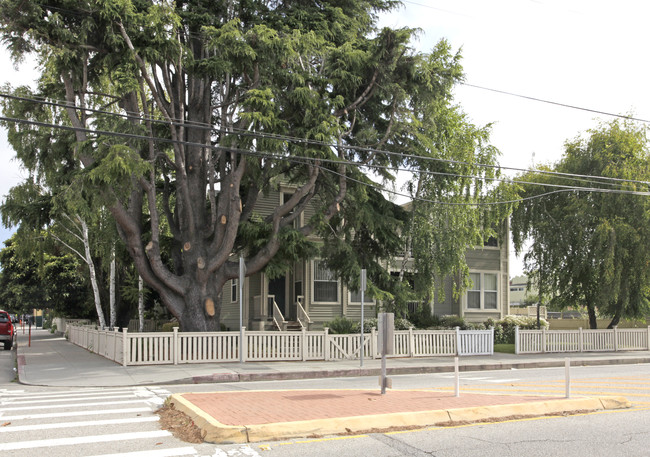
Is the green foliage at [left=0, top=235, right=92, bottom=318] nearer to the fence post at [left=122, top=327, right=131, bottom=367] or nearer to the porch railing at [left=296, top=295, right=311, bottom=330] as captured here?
the porch railing at [left=296, top=295, right=311, bottom=330]

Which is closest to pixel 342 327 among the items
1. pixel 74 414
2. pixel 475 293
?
pixel 475 293

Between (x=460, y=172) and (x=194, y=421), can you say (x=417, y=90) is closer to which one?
(x=460, y=172)

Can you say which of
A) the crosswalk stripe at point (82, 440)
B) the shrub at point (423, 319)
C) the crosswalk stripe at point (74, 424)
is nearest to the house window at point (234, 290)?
the shrub at point (423, 319)

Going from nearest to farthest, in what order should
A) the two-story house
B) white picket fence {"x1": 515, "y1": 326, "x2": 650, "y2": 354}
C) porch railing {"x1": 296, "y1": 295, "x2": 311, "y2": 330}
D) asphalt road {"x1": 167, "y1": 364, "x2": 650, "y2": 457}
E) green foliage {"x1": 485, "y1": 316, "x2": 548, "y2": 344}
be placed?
1. asphalt road {"x1": 167, "y1": 364, "x2": 650, "y2": 457}
2. white picket fence {"x1": 515, "y1": 326, "x2": 650, "y2": 354}
3. porch railing {"x1": 296, "y1": 295, "x2": 311, "y2": 330}
4. the two-story house
5. green foliage {"x1": 485, "y1": 316, "x2": 548, "y2": 344}

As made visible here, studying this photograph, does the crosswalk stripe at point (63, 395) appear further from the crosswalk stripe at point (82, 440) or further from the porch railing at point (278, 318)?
the porch railing at point (278, 318)

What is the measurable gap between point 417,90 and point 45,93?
528 inches

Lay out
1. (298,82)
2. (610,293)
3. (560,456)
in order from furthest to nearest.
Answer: (610,293), (298,82), (560,456)

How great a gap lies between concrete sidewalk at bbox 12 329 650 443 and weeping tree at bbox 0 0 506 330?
4.43m

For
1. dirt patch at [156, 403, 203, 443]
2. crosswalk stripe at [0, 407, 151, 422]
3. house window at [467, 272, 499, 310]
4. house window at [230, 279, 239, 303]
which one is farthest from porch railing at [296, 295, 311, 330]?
dirt patch at [156, 403, 203, 443]

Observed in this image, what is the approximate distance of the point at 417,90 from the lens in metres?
20.5

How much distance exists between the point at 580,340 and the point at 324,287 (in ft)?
38.2

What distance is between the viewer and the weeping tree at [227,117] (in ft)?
Answer: 58.4

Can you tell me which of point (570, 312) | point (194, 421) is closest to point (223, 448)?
point (194, 421)

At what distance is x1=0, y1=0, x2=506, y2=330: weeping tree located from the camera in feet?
58.4
